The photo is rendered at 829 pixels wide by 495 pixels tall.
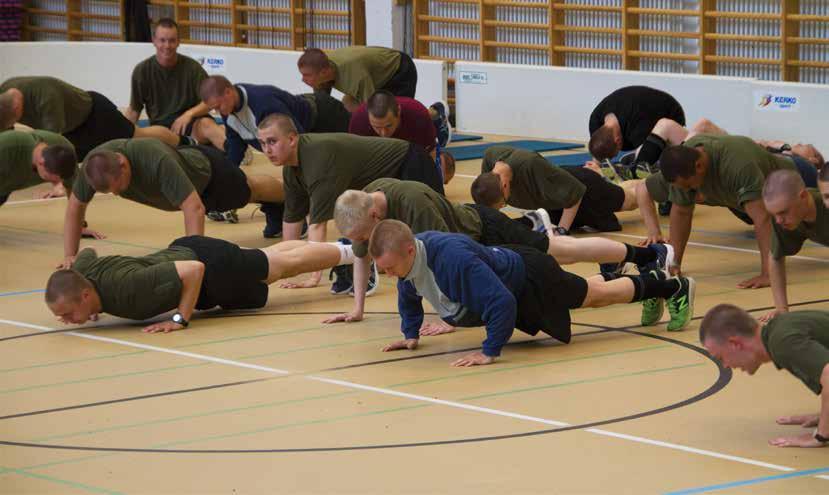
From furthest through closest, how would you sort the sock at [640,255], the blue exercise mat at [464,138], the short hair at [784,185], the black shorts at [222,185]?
1. the blue exercise mat at [464,138]
2. the black shorts at [222,185]
3. the sock at [640,255]
4. the short hair at [784,185]

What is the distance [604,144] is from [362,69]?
2240 millimetres

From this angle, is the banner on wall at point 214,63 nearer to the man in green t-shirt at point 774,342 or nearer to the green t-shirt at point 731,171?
the green t-shirt at point 731,171

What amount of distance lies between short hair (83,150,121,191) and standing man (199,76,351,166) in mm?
1481

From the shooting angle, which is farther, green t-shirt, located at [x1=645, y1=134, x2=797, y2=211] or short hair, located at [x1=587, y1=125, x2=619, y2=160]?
short hair, located at [x1=587, y1=125, x2=619, y2=160]

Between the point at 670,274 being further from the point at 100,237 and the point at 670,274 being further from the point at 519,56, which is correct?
the point at 519,56

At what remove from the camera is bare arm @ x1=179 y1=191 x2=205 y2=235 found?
8.70 m

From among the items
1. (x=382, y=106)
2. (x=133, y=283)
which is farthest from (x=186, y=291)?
(x=382, y=106)

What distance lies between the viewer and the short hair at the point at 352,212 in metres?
6.96

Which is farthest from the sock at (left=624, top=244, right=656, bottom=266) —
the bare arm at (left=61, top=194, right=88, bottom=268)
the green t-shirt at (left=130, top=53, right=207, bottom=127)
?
the green t-shirt at (left=130, top=53, right=207, bottom=127)

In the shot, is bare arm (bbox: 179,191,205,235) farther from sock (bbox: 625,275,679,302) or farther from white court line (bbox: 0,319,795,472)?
sock (bbox: 625,275,679,302)

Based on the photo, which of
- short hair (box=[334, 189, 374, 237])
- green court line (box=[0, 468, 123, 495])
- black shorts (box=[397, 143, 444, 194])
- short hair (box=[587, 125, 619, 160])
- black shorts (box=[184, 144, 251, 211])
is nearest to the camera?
green court line (box=[0, 468, 123, 495])

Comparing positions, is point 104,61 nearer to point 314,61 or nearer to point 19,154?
point 314,61

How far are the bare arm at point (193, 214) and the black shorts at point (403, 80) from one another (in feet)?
12.0

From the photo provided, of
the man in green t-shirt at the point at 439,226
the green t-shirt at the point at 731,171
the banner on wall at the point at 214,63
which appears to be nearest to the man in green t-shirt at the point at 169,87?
the man in green t-shirt at the point at 439,226
